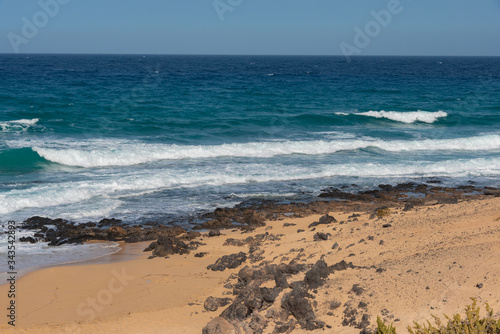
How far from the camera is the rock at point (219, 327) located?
809 centimetres

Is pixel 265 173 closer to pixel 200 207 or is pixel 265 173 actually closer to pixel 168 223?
pixel 200 207

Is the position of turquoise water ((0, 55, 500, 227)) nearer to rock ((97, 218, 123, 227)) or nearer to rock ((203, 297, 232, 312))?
rock ((97, 218, 123, 227))

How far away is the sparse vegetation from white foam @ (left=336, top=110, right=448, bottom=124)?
101 feet

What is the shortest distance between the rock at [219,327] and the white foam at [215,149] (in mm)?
15684

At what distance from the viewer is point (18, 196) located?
17000 millimetres

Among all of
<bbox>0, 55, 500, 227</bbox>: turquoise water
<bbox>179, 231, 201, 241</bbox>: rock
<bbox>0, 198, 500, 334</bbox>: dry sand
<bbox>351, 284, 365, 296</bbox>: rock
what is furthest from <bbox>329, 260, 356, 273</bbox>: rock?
<bbox>0, 55, 500, 227</bbox>: turquoise water

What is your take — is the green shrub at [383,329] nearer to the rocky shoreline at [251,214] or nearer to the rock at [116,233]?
the rocky shoreline at [251,214]

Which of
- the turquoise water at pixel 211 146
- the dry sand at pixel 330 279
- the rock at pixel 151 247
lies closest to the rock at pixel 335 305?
the dry sand at pixel 330 279

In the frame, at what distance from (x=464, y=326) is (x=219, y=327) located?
12.1 feet

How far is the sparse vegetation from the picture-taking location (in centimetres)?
683

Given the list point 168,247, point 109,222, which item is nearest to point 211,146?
point 109,222

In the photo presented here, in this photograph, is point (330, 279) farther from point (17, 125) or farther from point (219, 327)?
point (17, 125)

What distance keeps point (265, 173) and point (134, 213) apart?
6.75 metres

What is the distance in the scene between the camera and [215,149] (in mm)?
25641
